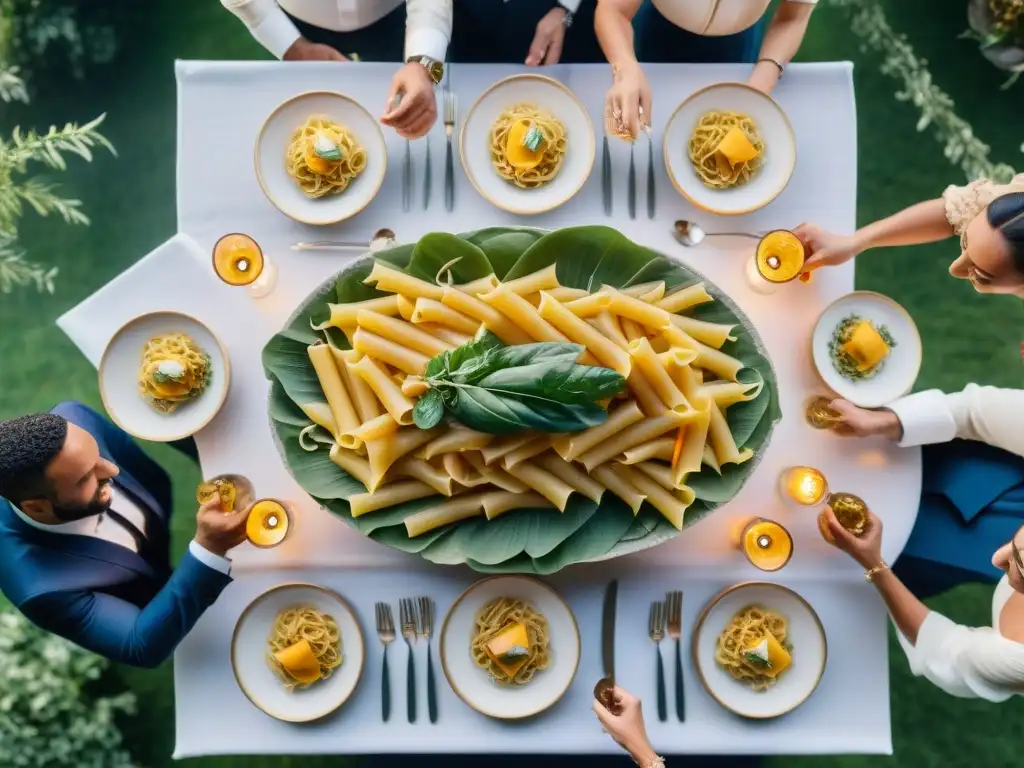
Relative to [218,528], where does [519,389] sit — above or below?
above

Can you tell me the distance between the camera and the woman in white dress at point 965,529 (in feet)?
6.40

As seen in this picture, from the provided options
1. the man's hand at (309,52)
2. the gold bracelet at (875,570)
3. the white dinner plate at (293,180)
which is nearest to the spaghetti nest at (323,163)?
the white dinner plate at (293,180)

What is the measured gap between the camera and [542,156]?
209 centimetres

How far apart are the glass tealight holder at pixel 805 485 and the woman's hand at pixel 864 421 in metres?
0.14

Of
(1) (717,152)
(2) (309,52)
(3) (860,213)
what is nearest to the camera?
(1) (717,152)

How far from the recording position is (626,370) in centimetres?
184

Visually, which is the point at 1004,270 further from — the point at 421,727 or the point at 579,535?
the point at 421,727

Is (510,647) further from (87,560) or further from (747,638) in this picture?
(87,560)

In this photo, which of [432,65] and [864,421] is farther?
[432,65]

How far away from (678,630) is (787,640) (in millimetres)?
271

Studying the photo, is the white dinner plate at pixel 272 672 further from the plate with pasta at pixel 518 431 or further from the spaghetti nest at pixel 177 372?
the spaghetti nest at pixel 177 372

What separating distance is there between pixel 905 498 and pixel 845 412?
0.30m

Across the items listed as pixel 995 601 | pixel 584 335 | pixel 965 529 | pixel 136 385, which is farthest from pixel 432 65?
pixel 995 601

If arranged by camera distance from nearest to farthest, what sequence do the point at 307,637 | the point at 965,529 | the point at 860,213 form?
1. the point at 307,637
2. the point at 965,529
3. the point at 860,213
